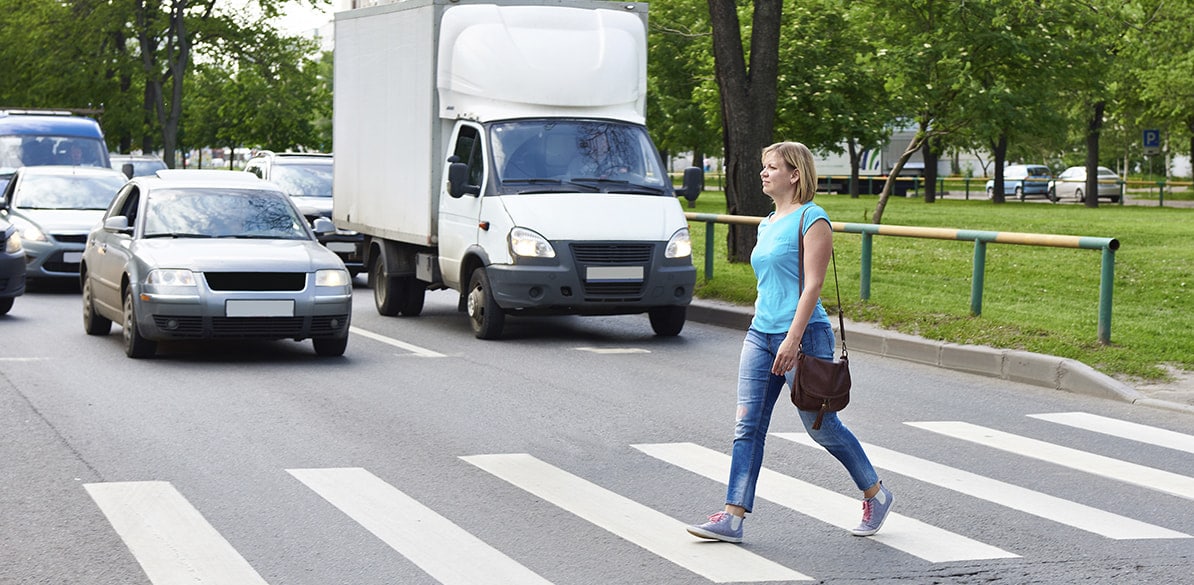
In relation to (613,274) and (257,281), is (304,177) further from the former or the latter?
(257,281)

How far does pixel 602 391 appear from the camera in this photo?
11.1 metres

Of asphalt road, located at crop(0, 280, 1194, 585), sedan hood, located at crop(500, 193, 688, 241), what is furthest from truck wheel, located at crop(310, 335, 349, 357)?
sedan hood, located at crop(500, 193, 688, 241)

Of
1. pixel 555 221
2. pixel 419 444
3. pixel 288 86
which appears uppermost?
pixel 288 86

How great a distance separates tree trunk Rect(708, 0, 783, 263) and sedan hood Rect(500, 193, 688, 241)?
5430mm

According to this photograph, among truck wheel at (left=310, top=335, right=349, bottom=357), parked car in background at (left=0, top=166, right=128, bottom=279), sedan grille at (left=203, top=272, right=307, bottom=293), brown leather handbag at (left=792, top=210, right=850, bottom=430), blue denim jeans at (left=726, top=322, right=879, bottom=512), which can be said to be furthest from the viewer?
parked car in background at (left=0, top=166, right=128, bottom=279)

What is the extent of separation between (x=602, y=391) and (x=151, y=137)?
43.2 meters

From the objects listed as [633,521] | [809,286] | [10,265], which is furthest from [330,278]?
[809,286]

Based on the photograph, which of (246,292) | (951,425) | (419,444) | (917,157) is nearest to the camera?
(419,444)

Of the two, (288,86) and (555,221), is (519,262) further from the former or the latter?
(288,86)

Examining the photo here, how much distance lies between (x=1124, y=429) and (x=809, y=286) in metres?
4.25

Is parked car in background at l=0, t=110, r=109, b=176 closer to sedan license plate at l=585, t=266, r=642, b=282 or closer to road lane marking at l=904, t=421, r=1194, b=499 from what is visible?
sedan license plate at l=585, t=266, r=642, b=282

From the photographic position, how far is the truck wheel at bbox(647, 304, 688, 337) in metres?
14.9

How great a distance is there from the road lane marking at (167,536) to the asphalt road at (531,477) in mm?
16

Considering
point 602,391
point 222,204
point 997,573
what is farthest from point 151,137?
point 997,573
